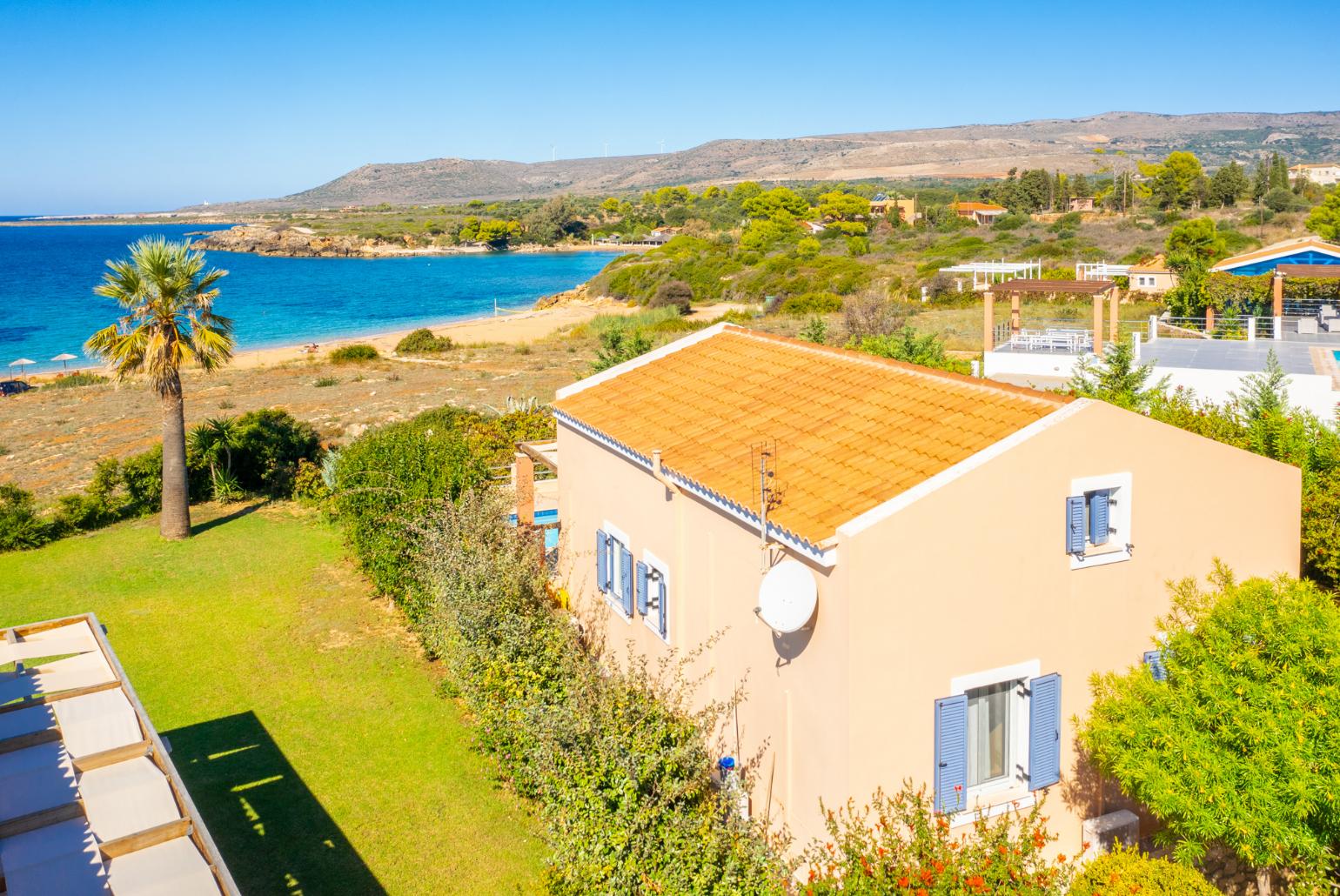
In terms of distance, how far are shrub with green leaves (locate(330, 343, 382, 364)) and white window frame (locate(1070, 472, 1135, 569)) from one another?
139 ft

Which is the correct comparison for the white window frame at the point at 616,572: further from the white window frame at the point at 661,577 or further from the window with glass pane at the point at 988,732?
the window with glass pane at the point at 988,732

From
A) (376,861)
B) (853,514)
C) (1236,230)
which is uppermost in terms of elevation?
(1236,230)

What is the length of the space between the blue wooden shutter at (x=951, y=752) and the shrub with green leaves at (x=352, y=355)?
139 ft

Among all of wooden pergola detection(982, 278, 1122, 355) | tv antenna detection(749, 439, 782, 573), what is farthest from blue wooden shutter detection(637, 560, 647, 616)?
wooden pergola detection(982, 278, 1122, 355)

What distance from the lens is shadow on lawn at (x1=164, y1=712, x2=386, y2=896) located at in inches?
360

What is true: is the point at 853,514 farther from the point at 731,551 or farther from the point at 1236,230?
the point at 1236,230

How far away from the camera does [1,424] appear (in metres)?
33.4

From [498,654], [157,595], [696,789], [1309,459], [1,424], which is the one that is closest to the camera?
[696,789]

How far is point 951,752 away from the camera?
8117mm

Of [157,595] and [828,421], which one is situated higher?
[828,421]

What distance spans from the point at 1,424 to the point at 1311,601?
37208mm

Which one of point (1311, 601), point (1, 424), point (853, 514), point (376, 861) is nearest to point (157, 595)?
point (376, 861)

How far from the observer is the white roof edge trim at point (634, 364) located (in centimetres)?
1435

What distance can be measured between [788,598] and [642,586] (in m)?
3.79
